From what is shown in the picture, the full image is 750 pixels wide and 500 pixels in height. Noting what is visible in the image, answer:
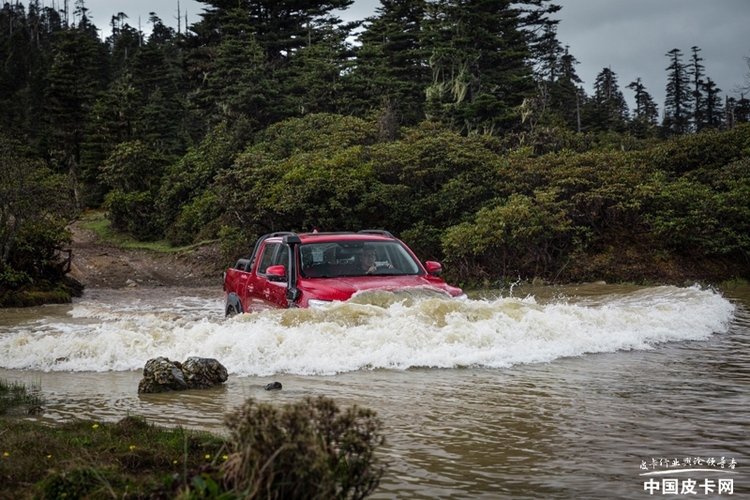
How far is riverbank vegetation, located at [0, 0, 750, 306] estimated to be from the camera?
73.7 ft

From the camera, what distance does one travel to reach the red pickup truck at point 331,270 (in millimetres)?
10227

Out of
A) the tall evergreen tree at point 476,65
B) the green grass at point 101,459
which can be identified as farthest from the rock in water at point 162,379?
the tall evergreen tree at point 476,65

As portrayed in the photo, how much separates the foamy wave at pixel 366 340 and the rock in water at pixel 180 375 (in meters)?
0.86

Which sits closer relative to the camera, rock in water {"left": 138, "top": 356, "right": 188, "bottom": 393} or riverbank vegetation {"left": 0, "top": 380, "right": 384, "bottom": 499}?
riverbank vegetation {"left": 0, "top": 380, "right": 384, "bottom": 499}

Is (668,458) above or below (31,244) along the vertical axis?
below

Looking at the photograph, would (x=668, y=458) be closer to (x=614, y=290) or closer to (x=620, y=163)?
(x=614, y=290)

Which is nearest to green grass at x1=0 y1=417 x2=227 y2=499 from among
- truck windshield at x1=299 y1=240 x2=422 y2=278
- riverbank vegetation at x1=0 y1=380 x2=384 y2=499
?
riverbank vegetation at x1=0 y1=380 x2=384 y2=499

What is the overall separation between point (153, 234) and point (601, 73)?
58.6 meters

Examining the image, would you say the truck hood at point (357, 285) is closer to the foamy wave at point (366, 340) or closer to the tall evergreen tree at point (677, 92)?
the foamy wave at point (366, 340)

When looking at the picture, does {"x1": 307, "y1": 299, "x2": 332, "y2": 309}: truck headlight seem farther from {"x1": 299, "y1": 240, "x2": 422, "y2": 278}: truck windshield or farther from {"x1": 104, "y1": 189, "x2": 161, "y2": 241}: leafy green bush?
{"x1": 104, "y1": 189, "x2": 161, "y2": 241}: leafy green bush

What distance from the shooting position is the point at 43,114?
190ft

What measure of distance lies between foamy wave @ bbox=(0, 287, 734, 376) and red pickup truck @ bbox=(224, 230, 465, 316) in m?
0.27

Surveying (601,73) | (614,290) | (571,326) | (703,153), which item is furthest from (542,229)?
(601,73)

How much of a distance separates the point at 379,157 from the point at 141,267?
11229 millimetres
